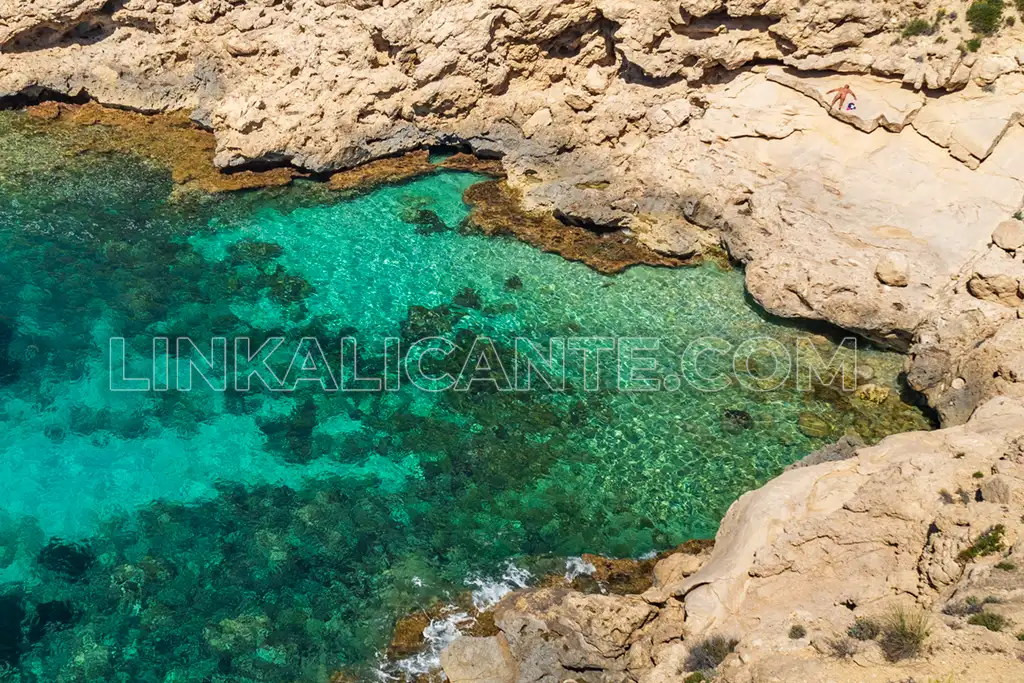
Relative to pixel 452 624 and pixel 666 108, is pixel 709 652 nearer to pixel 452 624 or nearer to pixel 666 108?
pixel 452 624

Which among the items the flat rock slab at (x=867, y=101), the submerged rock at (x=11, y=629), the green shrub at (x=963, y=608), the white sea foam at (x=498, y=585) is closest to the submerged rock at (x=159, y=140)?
the submerged rock at (x=11, y=629)

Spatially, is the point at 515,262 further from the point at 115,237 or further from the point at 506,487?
the point at 115,237

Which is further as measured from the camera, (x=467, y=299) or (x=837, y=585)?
(x=467, y=299)

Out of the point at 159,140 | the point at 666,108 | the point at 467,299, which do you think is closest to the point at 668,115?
the point at 666,108

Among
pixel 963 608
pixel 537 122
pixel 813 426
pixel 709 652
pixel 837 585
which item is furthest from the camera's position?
pixel 537 122

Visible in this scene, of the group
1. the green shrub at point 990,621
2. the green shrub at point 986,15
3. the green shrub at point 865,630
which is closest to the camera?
the green shrub at point 990,621

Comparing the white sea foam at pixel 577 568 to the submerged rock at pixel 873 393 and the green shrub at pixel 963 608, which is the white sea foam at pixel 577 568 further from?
the submerged rock at pixel 873 393

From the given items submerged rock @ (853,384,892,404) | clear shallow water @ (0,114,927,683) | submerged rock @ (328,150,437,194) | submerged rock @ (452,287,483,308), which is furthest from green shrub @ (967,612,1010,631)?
submerged rock @ (328,150,437,194)

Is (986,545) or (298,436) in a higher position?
(986,545)
